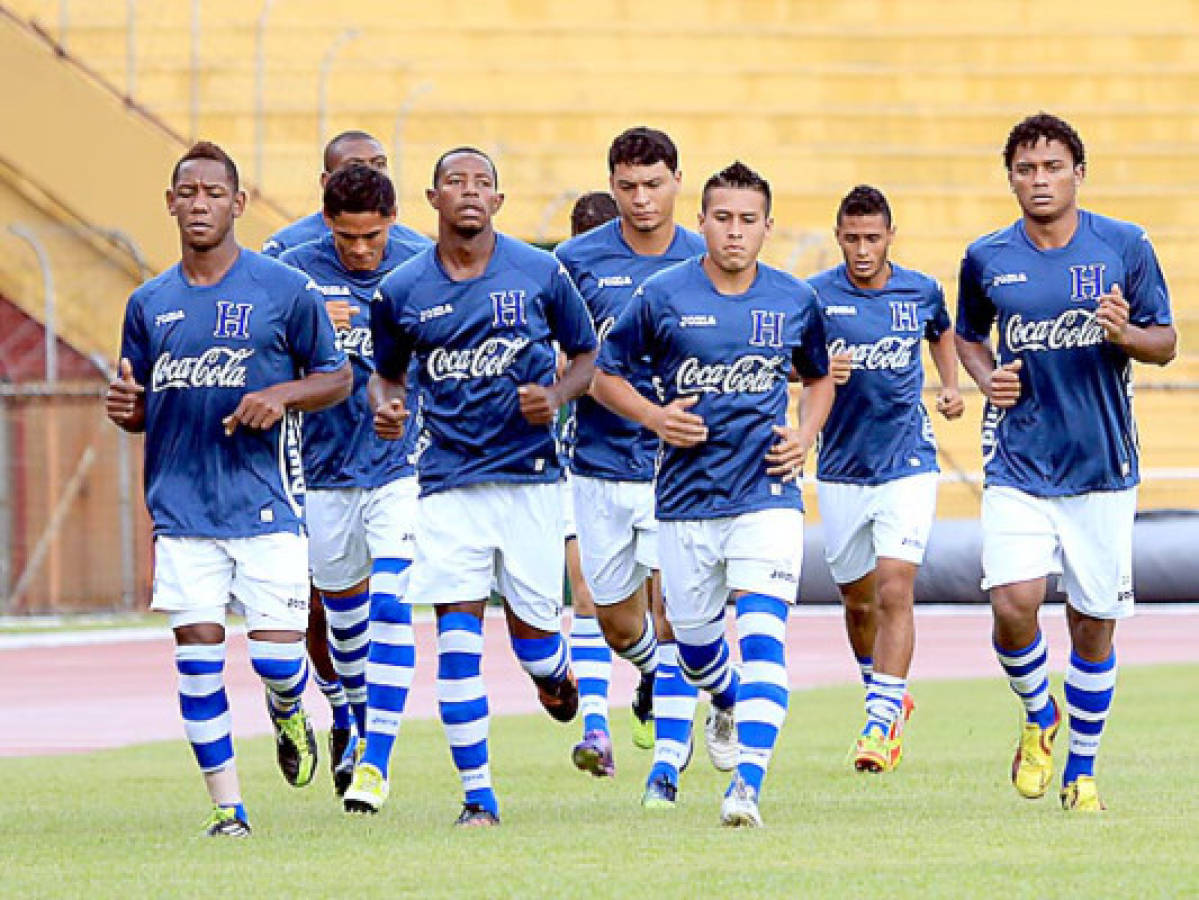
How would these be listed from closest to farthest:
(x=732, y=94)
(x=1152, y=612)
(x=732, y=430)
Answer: (x=732, y=430)
(x=1152, y=612)
(x=732, y=94)

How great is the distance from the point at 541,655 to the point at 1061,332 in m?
2.20

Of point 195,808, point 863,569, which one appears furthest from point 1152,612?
point 195,808

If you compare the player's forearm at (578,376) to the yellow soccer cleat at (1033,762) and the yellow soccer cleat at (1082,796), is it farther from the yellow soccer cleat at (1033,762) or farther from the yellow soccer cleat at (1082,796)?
the yellow soccer cleat at (1082,796)

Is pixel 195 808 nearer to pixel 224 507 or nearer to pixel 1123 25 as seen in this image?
pixel 224 507

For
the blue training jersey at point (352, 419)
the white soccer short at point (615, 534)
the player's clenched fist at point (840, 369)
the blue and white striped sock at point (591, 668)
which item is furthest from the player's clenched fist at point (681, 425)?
the blue and white striped sock at point (591, 668)

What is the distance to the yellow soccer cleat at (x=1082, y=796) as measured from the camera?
403 inches

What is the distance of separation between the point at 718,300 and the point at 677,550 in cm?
87

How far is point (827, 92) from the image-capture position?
3631cm

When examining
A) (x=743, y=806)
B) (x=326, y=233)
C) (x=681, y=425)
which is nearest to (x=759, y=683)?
(x=743, y=806)

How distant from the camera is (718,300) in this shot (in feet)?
33.4

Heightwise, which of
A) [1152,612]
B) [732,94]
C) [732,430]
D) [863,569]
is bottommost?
[1152,612]

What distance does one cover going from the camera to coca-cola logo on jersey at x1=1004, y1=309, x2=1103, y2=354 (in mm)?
10203

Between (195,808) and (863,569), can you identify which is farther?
(863,569)

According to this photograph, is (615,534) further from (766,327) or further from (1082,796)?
(1082,796)
